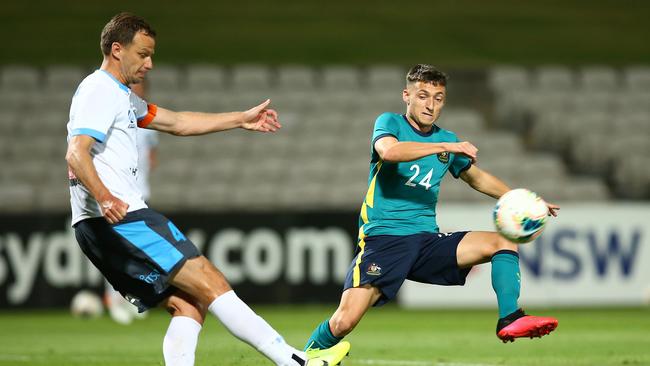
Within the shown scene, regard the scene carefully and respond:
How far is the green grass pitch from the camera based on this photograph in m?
7.29

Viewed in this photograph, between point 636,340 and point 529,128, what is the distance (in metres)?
8.28

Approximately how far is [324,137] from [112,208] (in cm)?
1092

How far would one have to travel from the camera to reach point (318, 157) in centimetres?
1526

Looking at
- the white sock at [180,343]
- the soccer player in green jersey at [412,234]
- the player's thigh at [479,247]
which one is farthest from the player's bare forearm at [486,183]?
the white sock at [180,343]

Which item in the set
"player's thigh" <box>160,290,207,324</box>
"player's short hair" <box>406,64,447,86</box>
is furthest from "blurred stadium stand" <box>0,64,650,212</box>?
"player's thigh" <box>160,290,207,324</box>

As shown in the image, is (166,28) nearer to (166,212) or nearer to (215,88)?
(215,88)

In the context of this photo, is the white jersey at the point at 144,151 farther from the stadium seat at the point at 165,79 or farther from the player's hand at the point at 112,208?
the player's hand at the point at 112,208

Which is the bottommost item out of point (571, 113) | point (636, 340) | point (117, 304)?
point (117, 304)

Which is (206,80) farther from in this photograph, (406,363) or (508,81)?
(406,363)

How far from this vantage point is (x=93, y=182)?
468 centimetres

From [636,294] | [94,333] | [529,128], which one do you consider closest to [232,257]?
[94,333]

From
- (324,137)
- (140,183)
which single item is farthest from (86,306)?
(324,137)

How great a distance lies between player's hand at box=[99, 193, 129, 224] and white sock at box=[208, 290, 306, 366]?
0.67m

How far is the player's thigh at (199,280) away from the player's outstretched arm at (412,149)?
1336 mm
